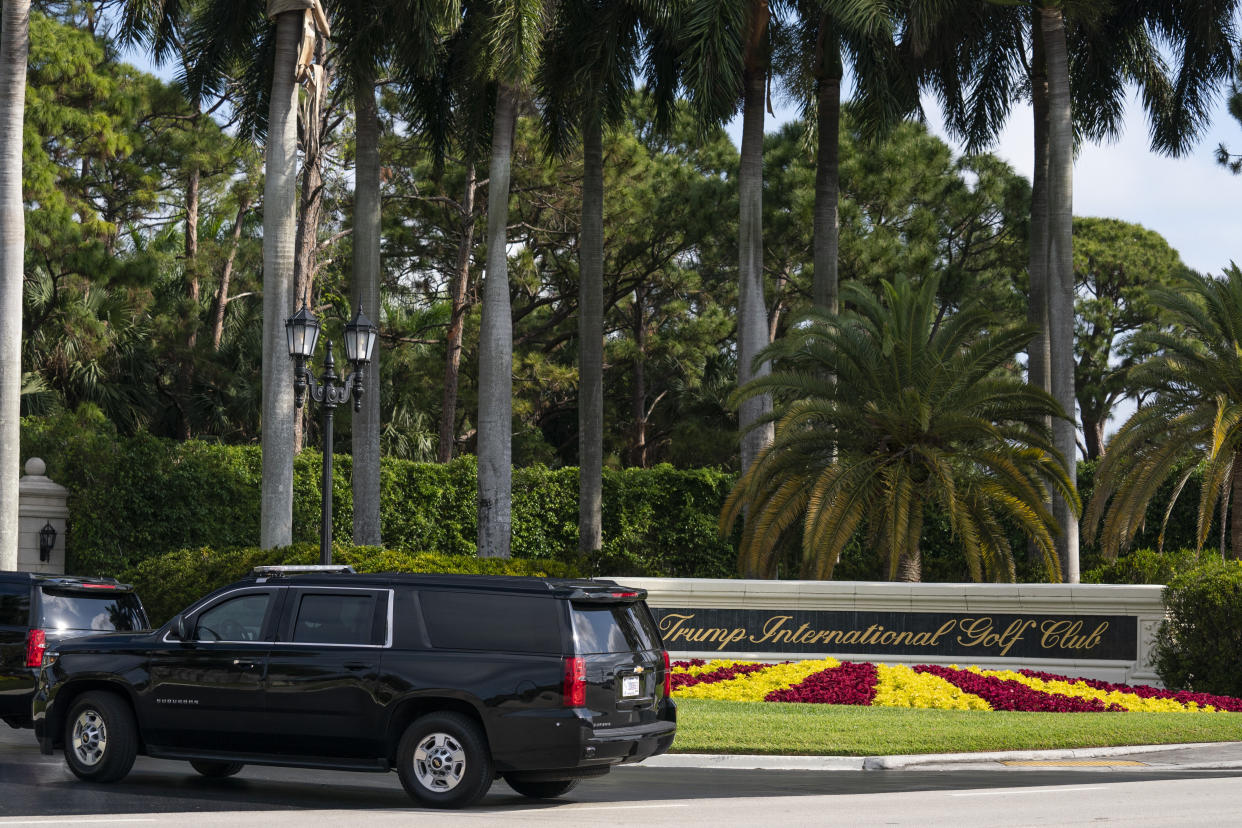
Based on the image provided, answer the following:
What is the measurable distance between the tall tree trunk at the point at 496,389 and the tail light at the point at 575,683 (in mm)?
14934

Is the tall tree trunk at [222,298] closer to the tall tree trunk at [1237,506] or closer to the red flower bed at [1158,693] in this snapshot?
the red flower bed at [1158,693]

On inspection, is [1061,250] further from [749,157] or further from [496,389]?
[496,389]

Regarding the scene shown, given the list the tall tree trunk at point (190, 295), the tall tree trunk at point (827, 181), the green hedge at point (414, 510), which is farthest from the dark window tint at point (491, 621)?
the tall tree trunk at point (190, 295)

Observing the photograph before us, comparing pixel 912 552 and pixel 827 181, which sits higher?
pixel 827 181

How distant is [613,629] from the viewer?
9.80 m

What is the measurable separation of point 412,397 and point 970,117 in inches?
750

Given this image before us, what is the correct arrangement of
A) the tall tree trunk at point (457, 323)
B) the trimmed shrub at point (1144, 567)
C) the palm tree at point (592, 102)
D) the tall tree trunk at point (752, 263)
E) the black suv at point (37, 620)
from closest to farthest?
the black suv at point (37, 620), the trimmed shrub at point (1144, 567), the palm tree at point (592, 102), the tall tree trunk at point (752, 263), the tall tree trunk at point (457, 323)

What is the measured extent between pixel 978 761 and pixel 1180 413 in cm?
1209

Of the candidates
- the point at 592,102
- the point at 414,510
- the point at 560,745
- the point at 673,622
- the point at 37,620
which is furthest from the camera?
the point at 414,510

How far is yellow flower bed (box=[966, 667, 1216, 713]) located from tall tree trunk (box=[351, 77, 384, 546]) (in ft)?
38.8

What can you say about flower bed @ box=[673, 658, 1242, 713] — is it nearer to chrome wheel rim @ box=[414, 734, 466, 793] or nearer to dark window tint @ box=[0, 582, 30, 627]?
chrome wheel rim @ box=[414, 734, 466, 793]

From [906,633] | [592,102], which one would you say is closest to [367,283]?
[592,102]

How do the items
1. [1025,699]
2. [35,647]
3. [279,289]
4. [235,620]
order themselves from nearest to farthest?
[235,620]
[35,647]
[1025,699]
[279,289]

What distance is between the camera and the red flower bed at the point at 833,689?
16.3 metres
